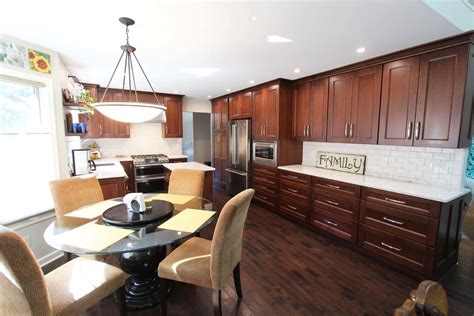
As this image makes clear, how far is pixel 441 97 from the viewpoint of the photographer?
87.7 inches

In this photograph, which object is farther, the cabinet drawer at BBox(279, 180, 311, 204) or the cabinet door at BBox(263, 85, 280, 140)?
the cabinet door at BBox(263, 85, 280, 140)

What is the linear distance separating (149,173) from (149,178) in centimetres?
11

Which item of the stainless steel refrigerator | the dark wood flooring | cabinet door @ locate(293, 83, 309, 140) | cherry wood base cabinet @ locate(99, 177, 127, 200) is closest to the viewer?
the dark wood flooring

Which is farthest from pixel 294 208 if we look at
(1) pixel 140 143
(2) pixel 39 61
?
(1) pixel 140 143

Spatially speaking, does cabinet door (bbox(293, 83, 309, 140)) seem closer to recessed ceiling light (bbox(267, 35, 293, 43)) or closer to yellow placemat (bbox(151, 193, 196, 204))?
recessed ceiling light (bbox(267, 35, 293, 43))

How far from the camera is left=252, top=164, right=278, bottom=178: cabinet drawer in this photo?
3924mm

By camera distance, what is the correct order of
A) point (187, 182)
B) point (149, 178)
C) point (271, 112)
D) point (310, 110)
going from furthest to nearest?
point (149, 178), point (271, 112), point (310, 110), point (187, 182)

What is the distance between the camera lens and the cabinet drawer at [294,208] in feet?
11.0

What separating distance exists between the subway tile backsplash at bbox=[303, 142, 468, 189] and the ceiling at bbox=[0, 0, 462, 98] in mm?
1213

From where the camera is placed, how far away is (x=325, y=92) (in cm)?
336

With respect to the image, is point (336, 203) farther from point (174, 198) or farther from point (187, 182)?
point (174, 198)

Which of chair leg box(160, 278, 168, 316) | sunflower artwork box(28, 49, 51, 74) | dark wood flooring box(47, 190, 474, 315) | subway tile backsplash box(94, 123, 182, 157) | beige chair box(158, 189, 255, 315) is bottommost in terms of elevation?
dark wood flooring box(47, 190, 474, 315)

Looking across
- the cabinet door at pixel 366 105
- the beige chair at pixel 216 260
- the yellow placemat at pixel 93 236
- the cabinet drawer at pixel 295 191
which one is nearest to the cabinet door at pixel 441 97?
the cabinet door at pixel 366 105

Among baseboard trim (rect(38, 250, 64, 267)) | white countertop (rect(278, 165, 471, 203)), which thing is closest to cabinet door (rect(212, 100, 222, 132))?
white countertop (rect(278, 165, 471, 203))
